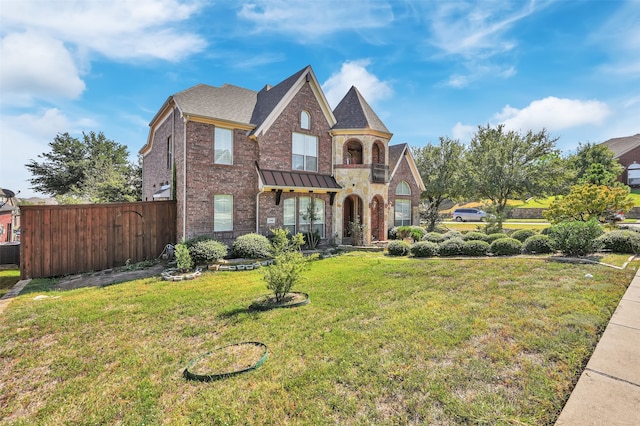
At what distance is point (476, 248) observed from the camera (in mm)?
12953

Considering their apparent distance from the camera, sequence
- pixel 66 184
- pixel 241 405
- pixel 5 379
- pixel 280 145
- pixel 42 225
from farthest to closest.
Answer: pixel 66 184
pixel 280 145
pixel 42 225
pixel 5 379
pixel 241 405

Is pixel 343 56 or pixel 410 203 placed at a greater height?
pixel 343 56

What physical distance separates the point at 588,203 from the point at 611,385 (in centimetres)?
1274

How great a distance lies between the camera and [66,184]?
3931cm

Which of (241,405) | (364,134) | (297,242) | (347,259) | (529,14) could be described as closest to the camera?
(241,405)

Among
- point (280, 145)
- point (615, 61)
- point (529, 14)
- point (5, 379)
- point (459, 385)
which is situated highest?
point (529, 14)

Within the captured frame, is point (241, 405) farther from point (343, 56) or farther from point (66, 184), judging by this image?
point (66, 184)

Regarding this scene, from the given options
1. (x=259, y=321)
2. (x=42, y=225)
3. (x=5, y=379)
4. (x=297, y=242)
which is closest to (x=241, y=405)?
(x=259, y=321)

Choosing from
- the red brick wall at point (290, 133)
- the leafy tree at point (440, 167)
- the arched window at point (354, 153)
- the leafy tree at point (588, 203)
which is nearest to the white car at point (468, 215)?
the leafy tree at point (440, 167)

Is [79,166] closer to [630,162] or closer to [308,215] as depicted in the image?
[308,215]

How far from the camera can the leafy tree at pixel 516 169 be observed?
22141 millimetres

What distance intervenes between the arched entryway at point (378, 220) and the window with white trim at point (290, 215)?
227 inches

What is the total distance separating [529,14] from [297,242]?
10.8 m

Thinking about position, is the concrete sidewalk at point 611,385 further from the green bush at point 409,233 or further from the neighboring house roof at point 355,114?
the neighboring house roof at point 355,114
